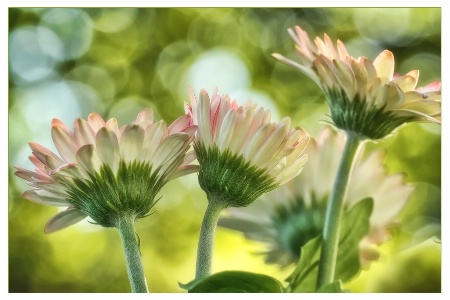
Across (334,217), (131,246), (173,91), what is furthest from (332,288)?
(173,91)

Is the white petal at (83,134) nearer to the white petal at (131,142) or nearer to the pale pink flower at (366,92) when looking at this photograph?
the white petal at (131,142)

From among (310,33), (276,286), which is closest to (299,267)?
(276,286)

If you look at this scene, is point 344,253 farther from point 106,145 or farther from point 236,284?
point 106,145

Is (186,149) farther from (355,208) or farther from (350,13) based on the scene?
(350,13)

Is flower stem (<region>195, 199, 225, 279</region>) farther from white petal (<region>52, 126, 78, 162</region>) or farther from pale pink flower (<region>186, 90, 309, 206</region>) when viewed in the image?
white petal (<region>52, 126, 78, 162</region>)
